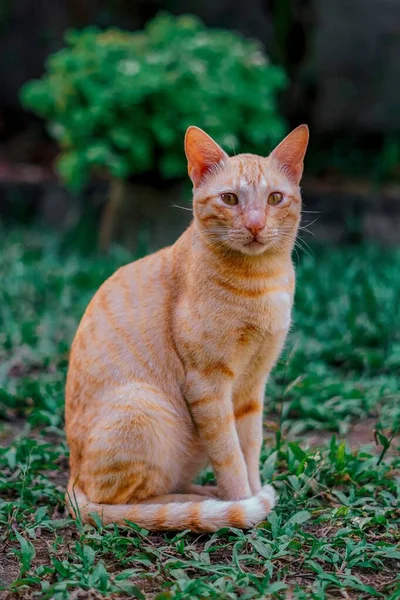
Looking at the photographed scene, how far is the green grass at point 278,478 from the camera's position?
2779mm

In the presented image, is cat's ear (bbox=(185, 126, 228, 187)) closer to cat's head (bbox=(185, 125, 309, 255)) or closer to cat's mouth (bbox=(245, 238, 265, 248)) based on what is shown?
cat's head (bbox=(185, 125, 309, 255))

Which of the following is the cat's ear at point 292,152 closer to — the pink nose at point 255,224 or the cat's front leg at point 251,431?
Answer: the pink nose at point 255,224

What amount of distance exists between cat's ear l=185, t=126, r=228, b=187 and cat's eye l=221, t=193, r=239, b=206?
0.17 m

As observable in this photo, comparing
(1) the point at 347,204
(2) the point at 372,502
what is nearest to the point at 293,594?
(2) the point at 372,502

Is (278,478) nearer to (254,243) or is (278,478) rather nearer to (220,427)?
(220,427)

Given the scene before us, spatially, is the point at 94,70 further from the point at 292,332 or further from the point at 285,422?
the point at 285,422

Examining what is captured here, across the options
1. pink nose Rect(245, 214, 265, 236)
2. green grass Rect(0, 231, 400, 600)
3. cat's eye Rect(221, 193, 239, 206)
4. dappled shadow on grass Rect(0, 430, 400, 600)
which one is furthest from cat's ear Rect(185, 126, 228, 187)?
dappled shadow on grass Rect(0, 430, 400, 600)

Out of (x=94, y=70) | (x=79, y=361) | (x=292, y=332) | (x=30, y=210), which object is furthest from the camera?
(x=30, y=210)

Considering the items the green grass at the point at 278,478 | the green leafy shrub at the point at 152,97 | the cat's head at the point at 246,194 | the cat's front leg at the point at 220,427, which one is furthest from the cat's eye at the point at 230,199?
the green leafy shrub at the point at 152,97

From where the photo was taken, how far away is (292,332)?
545 centimetres

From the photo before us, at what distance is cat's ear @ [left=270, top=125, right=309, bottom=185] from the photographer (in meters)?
3.20

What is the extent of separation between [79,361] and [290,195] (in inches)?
43.4

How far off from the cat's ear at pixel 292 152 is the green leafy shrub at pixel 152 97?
10.7 ft

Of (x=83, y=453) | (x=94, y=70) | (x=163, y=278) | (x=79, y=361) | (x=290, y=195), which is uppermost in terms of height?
(x=94, y=70)
